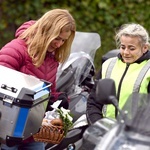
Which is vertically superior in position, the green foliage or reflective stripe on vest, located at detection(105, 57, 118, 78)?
reflective stripe on vest, located at detection(105, 57, 118, 78)

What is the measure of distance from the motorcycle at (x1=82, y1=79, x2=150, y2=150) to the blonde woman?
3.15 ft

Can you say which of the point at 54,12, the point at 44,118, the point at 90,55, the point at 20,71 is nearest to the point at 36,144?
the point at 44,118

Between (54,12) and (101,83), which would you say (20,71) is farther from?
(101,83)

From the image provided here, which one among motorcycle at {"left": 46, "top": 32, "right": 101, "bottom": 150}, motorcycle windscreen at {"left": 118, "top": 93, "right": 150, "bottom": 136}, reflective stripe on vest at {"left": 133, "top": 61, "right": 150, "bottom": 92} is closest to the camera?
motorcycle windscreen at {"left": 118, "top": 93, "right": 150, "bottom": 136}

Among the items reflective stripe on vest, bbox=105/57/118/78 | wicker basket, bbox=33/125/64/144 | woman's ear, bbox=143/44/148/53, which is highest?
woman's ear, bbox=143/44/148/53

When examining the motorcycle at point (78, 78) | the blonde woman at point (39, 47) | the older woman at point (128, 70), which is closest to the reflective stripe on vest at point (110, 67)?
the older woman at point (128, 70)

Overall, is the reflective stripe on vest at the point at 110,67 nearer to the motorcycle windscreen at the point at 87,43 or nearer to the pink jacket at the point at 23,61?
the pink jacket at the point at 23,61

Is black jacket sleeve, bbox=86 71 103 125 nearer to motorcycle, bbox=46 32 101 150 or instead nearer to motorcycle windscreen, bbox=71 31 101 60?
motorcycle, bbox=46 32 101 150

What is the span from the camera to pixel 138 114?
4016mm

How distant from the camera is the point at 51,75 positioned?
5215 millimetres

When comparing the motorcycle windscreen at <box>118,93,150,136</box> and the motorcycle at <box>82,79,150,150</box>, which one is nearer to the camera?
the motorcycle at <box>82,79,150,150</box>

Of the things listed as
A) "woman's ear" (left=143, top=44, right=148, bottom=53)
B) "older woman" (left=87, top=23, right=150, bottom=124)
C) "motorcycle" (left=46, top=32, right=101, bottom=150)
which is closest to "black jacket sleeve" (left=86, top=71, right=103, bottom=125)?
"older woman" (left=87, top=23, right=150, bottom=124)

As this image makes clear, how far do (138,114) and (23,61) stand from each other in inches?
50.0

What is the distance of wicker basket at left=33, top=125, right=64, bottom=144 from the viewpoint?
5176 mm
